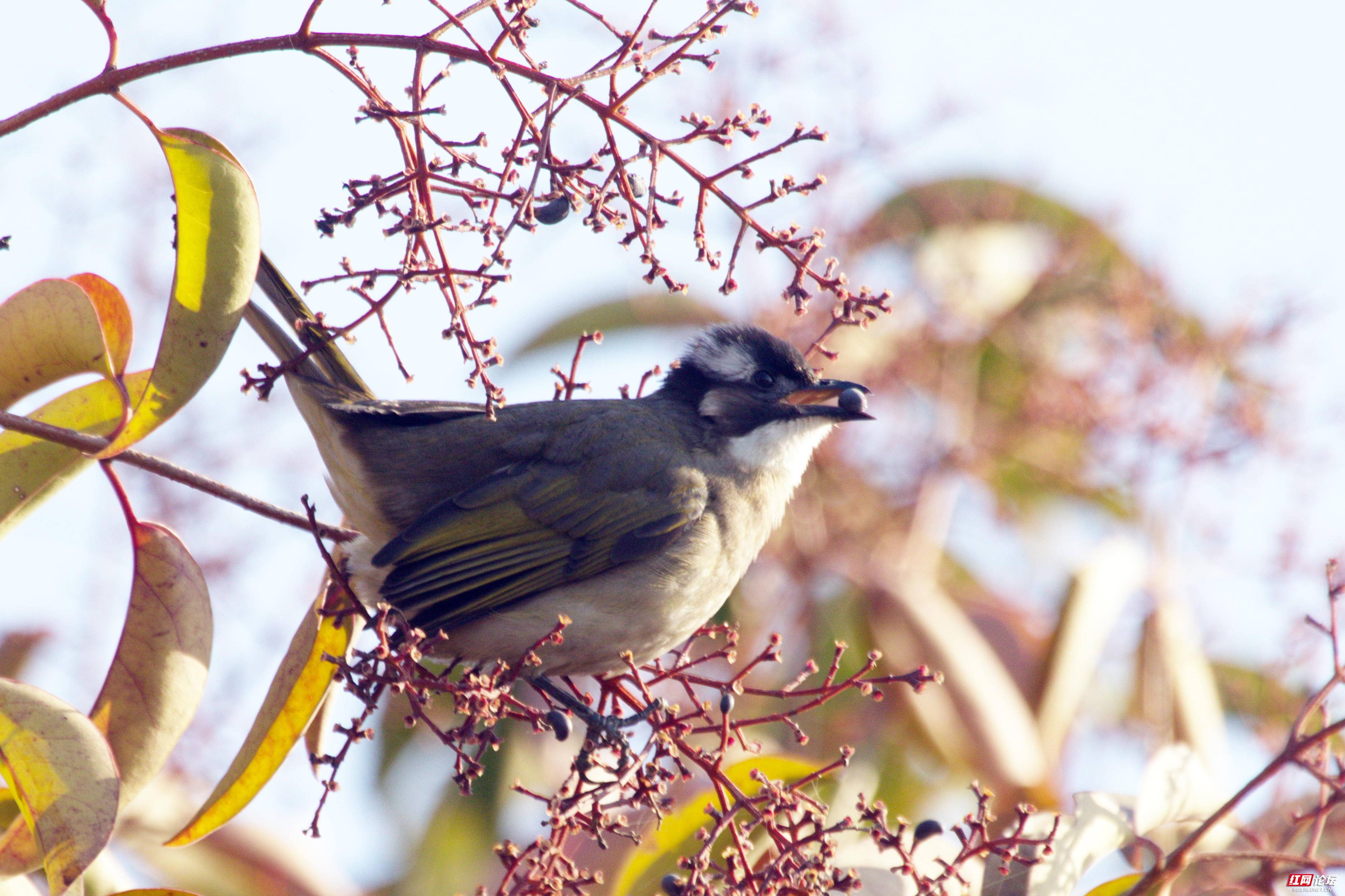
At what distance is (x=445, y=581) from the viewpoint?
12.1 ft

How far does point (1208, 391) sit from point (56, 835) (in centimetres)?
451

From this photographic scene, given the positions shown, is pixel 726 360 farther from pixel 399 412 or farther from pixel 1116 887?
pixel 1116 887

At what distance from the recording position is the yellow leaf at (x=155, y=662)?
9.24ft

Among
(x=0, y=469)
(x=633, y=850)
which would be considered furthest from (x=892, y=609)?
(x=0, y=469)

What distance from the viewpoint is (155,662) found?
2.85 metres

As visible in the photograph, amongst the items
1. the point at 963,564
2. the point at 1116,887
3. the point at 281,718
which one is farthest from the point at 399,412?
the point at 963,564

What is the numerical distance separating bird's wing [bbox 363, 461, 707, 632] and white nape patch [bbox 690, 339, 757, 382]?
47 cm

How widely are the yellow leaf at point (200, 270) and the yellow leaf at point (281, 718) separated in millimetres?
737

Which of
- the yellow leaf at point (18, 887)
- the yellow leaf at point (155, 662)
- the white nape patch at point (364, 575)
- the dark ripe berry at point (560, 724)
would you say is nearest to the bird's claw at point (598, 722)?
the dark ripe berry at point (560, 724)

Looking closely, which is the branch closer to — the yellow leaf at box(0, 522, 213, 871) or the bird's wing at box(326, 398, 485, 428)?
the yellow leaf at box(0, 522, 213, 871)

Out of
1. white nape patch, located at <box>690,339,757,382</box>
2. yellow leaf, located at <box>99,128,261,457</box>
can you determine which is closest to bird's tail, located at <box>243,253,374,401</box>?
yellow leaf, located at <box>99,128,261,457</box>

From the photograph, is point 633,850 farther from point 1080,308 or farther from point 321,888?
point 1080,308

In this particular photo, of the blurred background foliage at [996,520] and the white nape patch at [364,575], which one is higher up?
the blurred background foliage at [996,520]

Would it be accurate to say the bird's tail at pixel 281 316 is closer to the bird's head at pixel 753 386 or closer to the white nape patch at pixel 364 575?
the white nape patch at pixel 364 575
